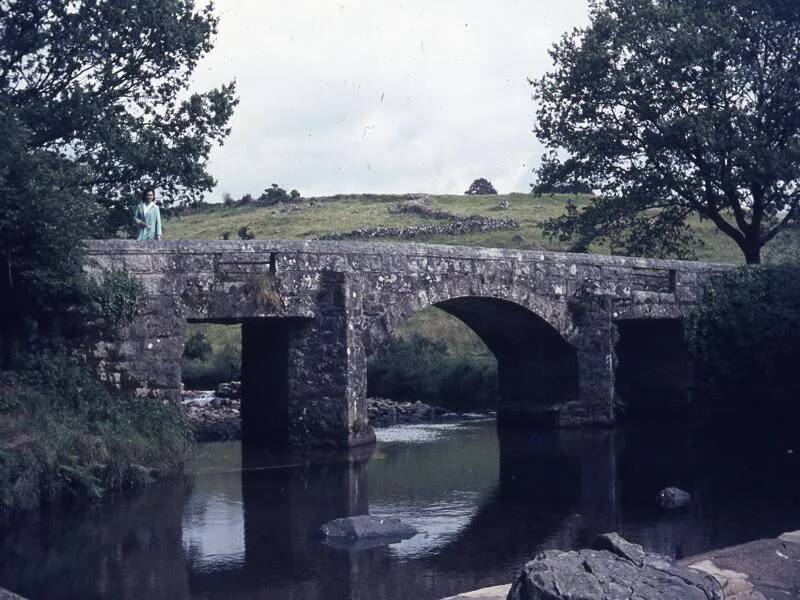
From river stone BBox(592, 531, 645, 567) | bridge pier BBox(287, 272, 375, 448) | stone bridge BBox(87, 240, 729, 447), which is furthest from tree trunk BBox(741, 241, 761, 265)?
river stone BBox(592, 531, 645, 567)

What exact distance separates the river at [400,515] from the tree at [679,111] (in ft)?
25.9

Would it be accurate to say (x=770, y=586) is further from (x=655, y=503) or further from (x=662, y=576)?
(x=655, y=503)

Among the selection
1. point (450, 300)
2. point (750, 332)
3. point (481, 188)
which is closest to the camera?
point (450, 300)

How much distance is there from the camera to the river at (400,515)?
875cm

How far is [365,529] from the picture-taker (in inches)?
405

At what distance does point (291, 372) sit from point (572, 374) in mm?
6130

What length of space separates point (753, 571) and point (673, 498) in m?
4.86

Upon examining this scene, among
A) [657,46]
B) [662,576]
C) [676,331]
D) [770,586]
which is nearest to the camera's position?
[662,576]

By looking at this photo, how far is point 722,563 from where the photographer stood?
732 centimetres

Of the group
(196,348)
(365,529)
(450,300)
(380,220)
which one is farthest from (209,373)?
(380,220)

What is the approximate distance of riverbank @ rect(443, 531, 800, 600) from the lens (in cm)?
686

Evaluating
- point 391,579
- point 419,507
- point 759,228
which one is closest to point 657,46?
point 759,228

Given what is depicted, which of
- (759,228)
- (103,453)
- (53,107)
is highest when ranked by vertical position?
(53,107)

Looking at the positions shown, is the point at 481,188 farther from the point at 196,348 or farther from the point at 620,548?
the point at 620,548
